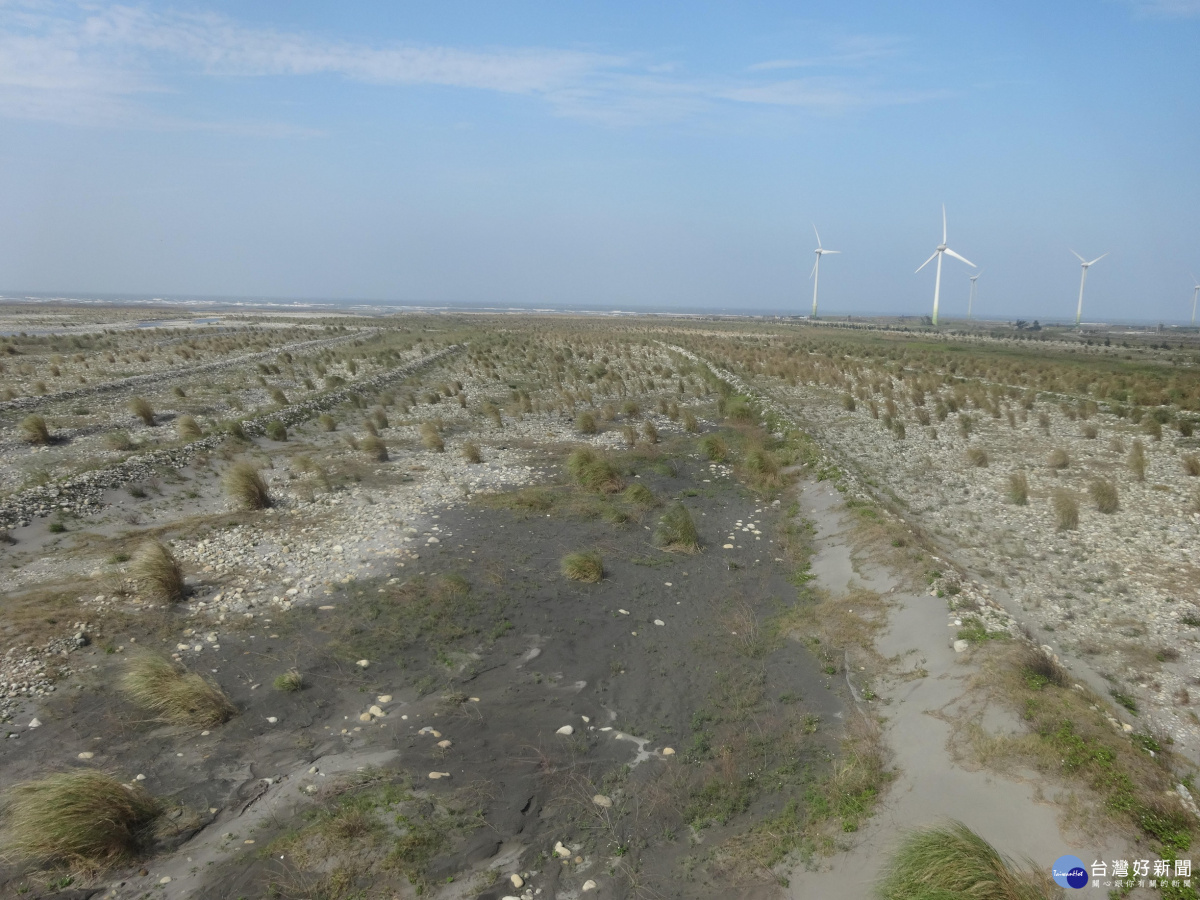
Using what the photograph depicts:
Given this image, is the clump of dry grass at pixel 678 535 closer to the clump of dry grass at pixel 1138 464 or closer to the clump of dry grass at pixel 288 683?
the clump of dry grass at pixel 288 683

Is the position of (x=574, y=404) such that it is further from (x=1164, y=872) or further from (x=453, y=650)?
(x=1164, y=872)

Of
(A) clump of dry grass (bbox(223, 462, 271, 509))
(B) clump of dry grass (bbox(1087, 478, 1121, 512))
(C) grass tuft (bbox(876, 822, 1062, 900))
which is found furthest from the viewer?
(B) clump of dry grass (bbox(1087, 478, 1121, 512))

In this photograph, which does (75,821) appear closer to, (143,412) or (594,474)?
(594,474)

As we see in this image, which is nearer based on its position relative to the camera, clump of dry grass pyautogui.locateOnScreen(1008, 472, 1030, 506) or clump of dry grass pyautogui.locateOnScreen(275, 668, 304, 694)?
clump of dry grass pyautogui.locateOnScreen(275, 668, 304, 694)

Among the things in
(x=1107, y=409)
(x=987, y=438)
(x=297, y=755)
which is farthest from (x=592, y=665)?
(x=1107, y=409)

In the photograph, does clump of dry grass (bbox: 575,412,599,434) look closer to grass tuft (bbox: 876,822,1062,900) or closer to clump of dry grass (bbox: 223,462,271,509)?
clump of dry grass (bbox: 223,462,271,509)

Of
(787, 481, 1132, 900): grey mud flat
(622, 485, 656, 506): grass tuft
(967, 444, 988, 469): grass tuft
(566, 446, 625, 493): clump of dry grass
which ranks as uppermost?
(967, 444, 988, 469): grass tuft

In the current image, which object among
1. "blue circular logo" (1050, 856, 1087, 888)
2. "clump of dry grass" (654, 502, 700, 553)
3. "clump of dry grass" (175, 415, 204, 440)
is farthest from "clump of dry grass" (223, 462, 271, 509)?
"blue circular logo" (1050, 856, 1087, 888)
